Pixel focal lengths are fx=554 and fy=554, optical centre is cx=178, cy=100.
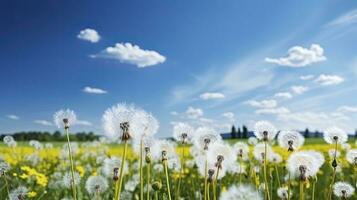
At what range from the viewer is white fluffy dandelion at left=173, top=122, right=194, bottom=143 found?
10.8 feet

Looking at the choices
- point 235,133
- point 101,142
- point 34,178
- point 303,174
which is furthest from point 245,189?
point 235,133

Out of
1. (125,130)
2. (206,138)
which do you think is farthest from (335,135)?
(125,130)

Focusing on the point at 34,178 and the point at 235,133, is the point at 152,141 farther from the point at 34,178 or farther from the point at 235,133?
the point at 235,133

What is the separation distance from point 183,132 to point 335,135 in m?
1.10

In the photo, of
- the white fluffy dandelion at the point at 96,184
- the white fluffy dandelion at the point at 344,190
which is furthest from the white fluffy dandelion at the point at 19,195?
the white fluffy dandelion at the point at 344,190

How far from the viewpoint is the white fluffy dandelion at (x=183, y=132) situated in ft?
10.8

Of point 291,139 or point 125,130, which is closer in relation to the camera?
point 125,130

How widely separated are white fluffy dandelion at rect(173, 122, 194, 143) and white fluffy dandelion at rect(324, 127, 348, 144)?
101cm

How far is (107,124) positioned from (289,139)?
3.99 feet

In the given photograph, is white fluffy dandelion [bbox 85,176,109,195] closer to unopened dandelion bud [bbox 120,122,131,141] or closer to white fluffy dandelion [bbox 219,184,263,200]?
unopened dandelion bud [bbox 120,122,131,141]

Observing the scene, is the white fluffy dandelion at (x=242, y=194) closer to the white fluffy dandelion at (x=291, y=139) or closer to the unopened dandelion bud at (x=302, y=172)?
the unopened dandelion bud at (x=302, y=172)

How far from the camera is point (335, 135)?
146 inches

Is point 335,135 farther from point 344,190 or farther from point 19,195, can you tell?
point 19,195

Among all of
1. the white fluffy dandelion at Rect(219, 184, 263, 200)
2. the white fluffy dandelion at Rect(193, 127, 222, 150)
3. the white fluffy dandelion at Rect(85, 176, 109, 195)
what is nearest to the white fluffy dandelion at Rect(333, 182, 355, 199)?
the white fluffy dandelion at Rect(193, 127, 222, 150)
